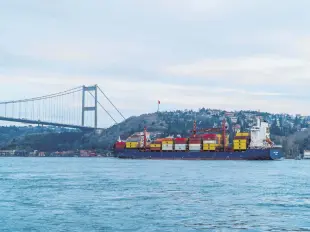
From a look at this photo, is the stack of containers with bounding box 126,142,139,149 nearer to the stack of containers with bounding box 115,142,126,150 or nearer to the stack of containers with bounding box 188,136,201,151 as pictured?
the stack of containers with bounding box 115,142,126,150

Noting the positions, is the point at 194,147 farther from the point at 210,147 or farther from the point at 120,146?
the point at 120,146

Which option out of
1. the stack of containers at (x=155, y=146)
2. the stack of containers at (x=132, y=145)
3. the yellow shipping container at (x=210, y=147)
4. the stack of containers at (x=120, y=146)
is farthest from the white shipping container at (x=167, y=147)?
the stack of containers at (x=120, y=146)

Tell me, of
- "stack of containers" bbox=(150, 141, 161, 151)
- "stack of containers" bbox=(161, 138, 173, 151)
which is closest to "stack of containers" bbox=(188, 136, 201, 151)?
"stack of containers" bbox=(161, 138, 173, 151)

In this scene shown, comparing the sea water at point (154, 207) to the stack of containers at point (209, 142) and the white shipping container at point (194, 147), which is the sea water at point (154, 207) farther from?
the white shipping container at point (194, 147)

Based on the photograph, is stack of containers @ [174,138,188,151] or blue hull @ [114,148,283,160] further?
stack of containers @ [174,138,188,151]

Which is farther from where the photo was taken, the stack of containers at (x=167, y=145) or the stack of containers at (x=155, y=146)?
the stack of containers at (x=155, y=146)

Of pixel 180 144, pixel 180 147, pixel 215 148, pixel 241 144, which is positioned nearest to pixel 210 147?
pixel 215 148
